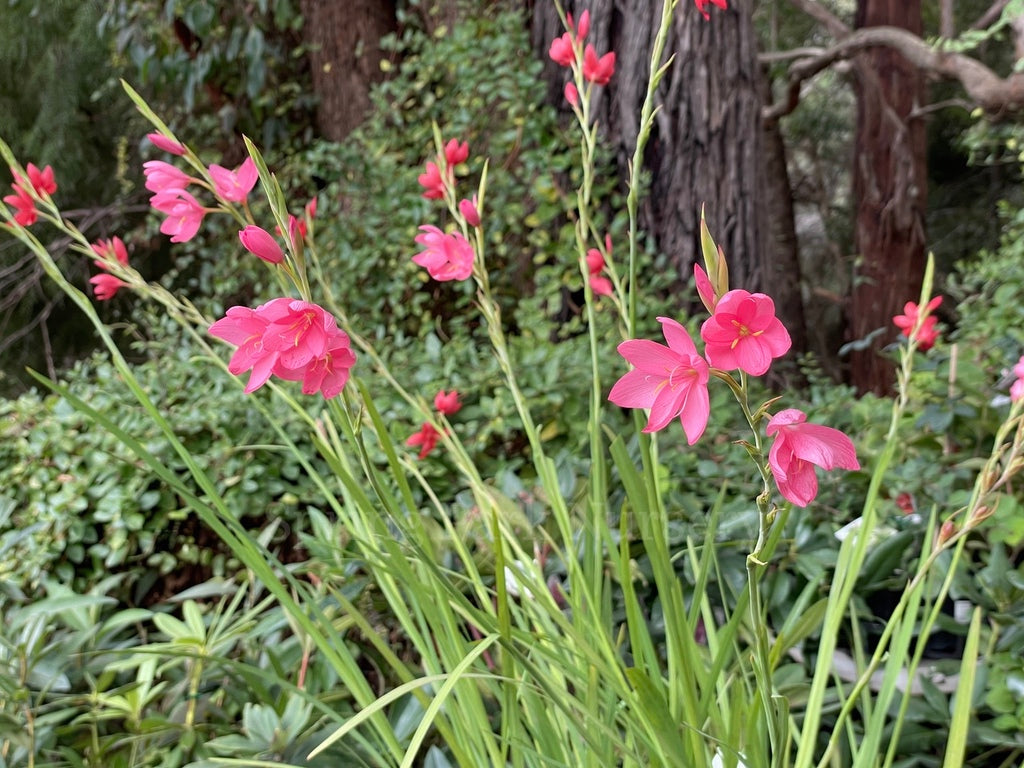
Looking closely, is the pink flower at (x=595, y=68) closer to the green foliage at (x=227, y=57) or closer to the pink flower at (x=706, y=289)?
the pink flower at (x=706, y=289)

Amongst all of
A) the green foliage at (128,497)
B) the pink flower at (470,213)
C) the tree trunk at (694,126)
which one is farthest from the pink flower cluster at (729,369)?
the tree trunk at (694,126)

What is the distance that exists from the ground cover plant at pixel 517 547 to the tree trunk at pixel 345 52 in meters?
1.28

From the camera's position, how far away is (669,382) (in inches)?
15.8

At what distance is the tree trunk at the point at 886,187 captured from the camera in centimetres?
385

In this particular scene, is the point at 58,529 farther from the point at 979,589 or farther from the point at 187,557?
the point at 979,589

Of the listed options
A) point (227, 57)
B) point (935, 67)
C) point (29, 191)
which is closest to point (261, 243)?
point (29, 191)

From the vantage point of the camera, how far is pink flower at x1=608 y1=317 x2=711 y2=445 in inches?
15.2

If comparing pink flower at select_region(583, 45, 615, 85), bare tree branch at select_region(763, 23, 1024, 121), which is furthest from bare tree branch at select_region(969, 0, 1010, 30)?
pink flower at select_region(583, 45, 615, 85)

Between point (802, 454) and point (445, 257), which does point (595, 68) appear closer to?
point (445, 257)

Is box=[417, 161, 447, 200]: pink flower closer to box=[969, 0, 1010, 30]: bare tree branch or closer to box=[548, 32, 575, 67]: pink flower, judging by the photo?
box=[548, 32, 575, 67]: pink flower

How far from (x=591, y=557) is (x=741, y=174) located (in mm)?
1525

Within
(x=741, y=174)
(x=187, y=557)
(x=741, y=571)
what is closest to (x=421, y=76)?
(x=741, y=174)

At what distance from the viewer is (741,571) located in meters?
0.98

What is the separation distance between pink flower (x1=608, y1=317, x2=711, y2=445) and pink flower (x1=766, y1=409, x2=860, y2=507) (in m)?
0.04
